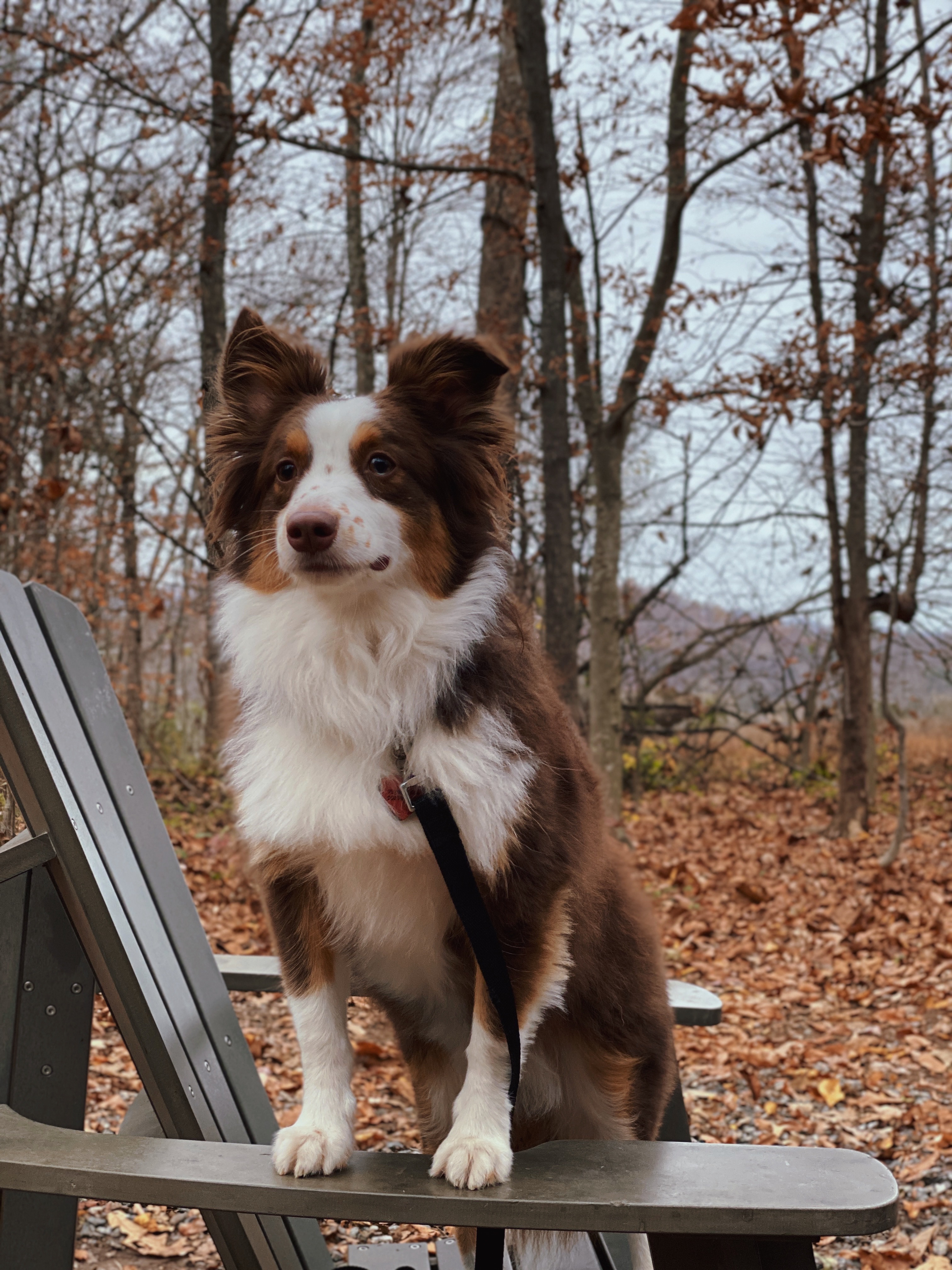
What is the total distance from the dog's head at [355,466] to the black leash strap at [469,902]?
1.42ft

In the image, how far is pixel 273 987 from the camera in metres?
2.59

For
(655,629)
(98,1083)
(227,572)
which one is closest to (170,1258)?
(98,1083)

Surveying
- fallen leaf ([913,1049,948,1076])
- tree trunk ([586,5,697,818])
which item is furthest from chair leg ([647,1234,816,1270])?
tree trunk ([586,5,697,818])

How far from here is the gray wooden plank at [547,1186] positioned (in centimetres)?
141

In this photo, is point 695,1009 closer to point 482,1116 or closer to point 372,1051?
point 482,1116

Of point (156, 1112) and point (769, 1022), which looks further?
point (769, 1022)

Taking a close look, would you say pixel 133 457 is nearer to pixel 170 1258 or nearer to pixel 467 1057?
pixel 170 1258

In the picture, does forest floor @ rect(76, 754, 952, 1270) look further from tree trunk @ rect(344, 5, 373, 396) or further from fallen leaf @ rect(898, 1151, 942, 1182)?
tree trunk @ rect(344, 5, 373, 396)

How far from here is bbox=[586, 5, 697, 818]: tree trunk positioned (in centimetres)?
838

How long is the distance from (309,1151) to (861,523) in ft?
28.7

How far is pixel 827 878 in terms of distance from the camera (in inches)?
311

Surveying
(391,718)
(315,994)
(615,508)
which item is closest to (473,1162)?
(315,994)

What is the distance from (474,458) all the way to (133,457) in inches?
359

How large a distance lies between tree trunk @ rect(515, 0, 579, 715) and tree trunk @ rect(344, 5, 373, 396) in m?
1.28
